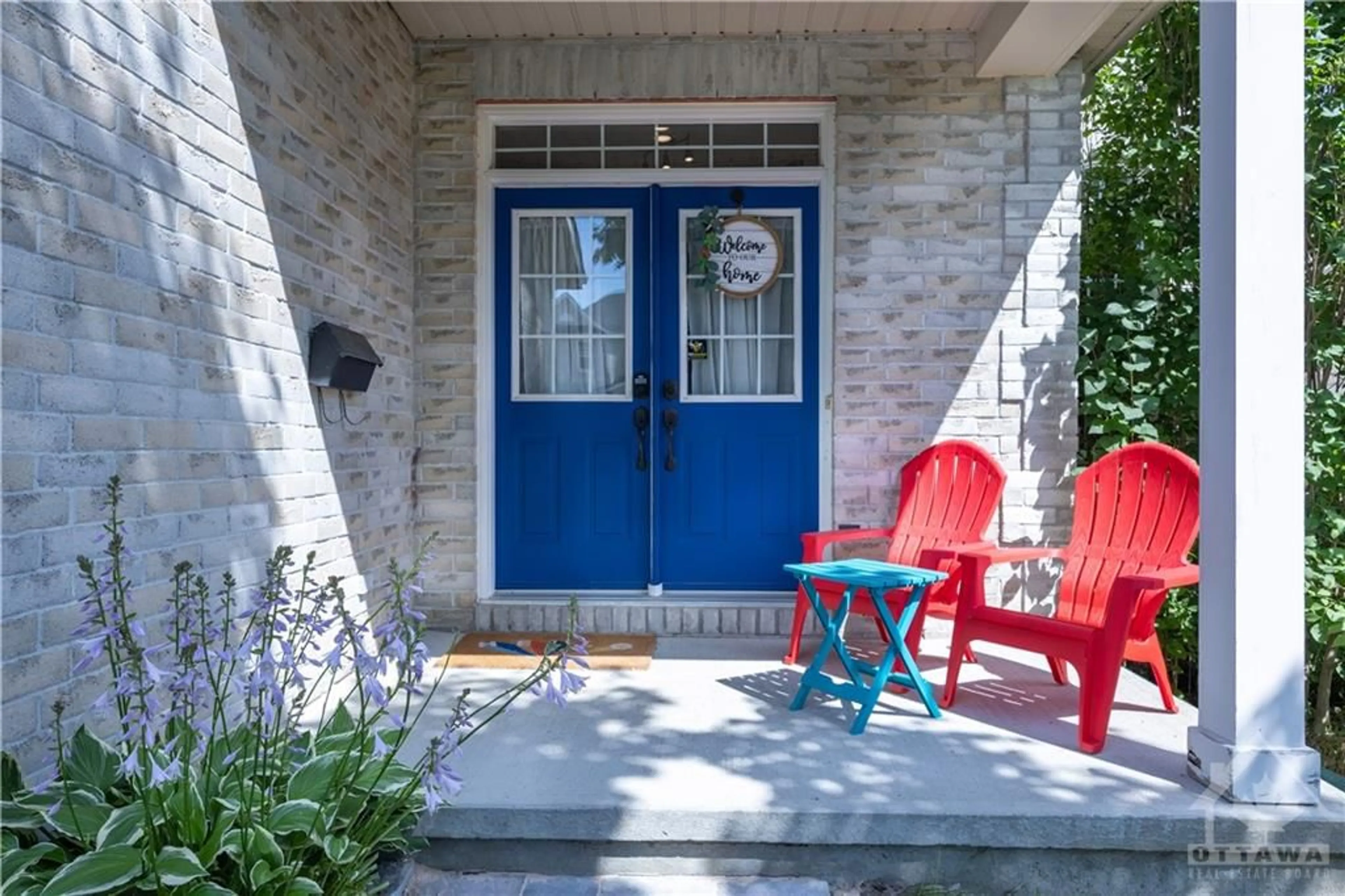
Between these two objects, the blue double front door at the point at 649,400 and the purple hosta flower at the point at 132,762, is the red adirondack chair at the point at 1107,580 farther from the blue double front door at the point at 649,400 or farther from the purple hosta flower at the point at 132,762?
the purple hosta flower at the point at 132,762

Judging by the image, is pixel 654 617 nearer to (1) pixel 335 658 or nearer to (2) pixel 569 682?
(2) pixel 569 682

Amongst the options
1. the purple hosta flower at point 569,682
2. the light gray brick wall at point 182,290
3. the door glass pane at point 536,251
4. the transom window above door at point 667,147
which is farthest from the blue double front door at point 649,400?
the purple hosta flower at point 569,682

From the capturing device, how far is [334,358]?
3031 mm

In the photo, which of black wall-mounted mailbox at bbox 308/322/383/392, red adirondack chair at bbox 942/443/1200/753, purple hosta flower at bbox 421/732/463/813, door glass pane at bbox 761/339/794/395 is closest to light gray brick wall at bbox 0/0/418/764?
black wall-mounted mailbox at bbox 308/322/383/392

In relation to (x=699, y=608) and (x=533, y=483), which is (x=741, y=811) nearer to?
(x=699, y=608)

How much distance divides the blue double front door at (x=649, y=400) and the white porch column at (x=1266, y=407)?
2034 millimetres

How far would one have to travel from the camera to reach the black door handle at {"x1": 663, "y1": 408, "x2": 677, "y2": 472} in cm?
405

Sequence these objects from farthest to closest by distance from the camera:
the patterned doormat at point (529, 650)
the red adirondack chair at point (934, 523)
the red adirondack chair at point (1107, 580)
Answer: the patterned doormat at point (529, 650) → the red adirondack chair at point (934, 523) → the red adirondack chair at point (1107, 580)

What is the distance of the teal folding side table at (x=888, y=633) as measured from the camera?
2736mm

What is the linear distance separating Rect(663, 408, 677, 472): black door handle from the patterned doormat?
0.82m

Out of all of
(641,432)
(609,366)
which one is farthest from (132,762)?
(609,366)

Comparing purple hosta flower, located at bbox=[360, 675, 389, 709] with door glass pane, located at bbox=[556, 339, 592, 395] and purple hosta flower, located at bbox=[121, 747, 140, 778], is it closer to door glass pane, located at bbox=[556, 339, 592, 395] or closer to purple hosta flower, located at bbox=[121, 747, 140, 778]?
purple hosta flower, located at bbox=[121, 747, 140, 778]

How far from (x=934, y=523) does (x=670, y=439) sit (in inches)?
50.8

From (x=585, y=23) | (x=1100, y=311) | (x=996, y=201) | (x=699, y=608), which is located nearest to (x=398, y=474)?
(x=699, y=608)
